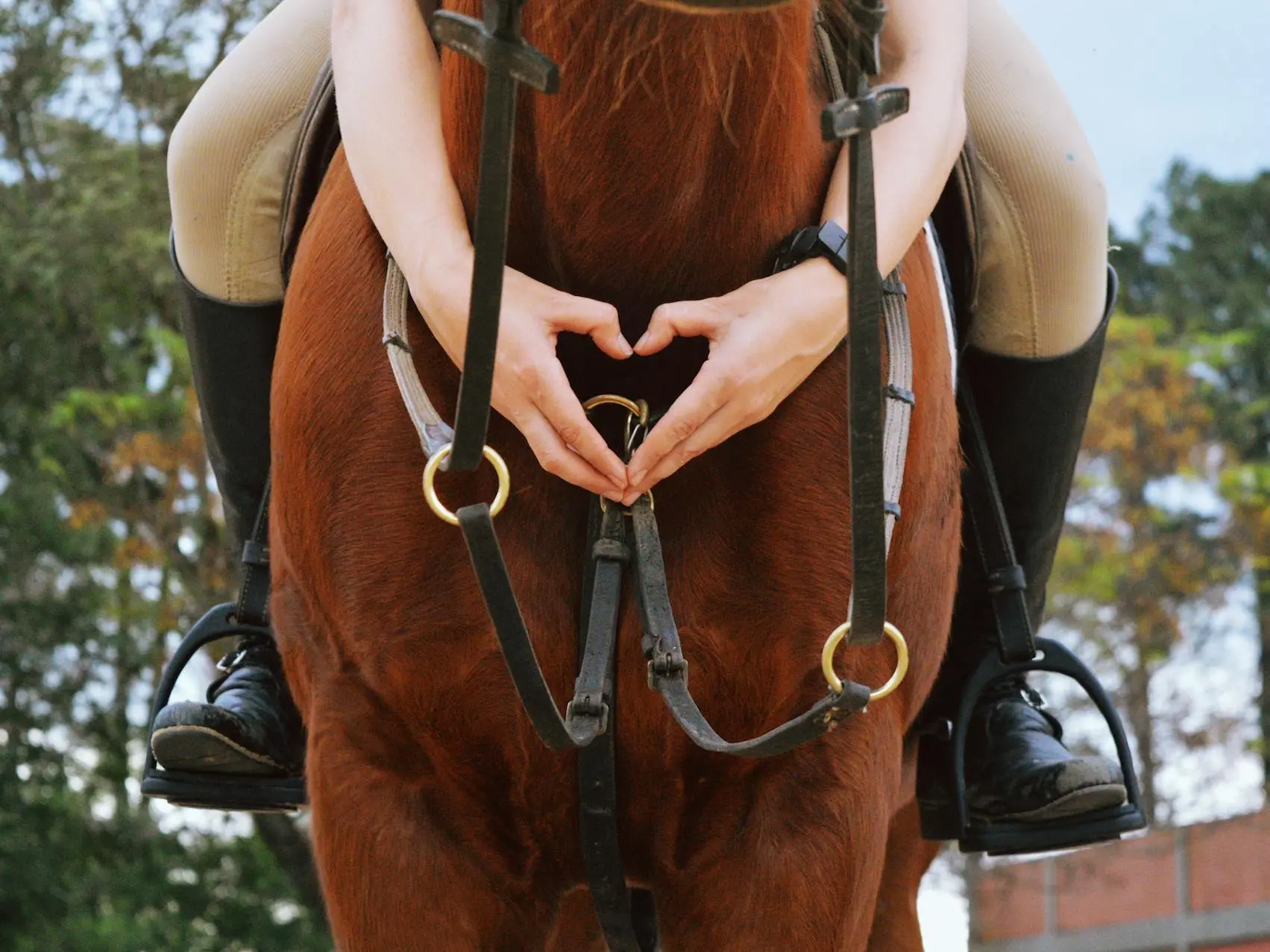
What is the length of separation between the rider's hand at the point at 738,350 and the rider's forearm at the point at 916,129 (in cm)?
12

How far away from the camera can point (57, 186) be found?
45.4ft

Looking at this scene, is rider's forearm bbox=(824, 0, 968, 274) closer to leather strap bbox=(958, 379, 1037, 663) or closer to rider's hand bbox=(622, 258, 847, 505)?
rider's hand bbox=(622, 258, 847, 505)

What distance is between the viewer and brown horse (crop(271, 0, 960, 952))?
2221 mm

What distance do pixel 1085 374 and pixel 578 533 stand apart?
4.69 ft

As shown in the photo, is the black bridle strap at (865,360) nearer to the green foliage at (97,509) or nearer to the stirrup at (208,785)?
the stirrup at (208,785)

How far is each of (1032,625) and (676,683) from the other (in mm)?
1706

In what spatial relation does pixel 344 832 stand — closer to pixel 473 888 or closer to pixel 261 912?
pixel 473 888

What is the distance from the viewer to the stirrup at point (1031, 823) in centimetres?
338

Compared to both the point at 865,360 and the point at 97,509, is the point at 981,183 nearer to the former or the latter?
the point at 865,360

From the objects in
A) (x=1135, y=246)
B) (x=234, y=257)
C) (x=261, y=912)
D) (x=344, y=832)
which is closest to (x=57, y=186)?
(x=261, y=912)

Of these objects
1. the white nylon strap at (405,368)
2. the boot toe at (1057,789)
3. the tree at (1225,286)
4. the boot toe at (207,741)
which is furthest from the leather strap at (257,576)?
the tree at (1225,286)

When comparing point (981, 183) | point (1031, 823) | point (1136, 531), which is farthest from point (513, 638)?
point (1136, 531)

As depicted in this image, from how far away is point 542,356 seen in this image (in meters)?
2.10

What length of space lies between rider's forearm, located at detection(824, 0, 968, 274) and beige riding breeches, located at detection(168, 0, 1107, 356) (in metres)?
0.56
